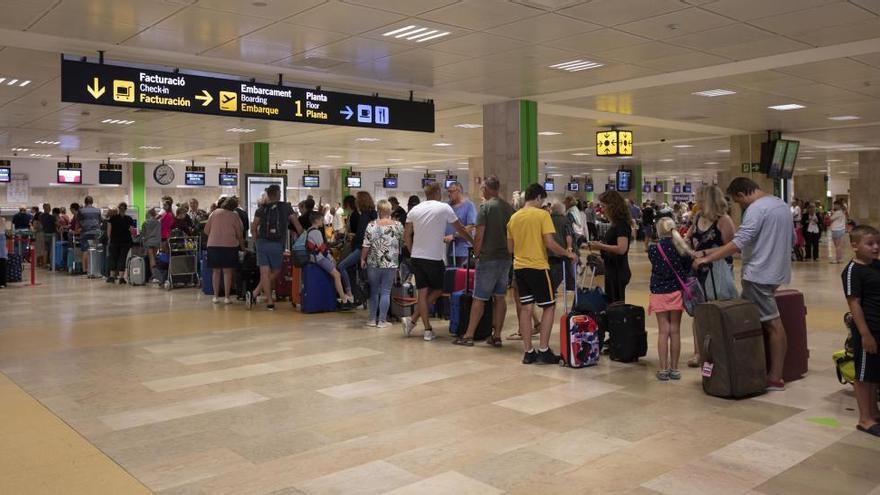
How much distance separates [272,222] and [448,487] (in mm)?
7386

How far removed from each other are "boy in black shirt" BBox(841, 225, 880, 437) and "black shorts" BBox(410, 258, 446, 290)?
14.4 feet

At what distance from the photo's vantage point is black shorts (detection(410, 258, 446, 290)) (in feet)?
26.7

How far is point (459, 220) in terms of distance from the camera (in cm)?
912

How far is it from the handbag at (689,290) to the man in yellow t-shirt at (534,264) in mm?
984

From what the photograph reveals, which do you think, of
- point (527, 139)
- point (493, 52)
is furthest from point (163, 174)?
point (493, 52)

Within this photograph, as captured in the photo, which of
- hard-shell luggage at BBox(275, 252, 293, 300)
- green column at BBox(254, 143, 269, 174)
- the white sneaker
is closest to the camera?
the white sneaker

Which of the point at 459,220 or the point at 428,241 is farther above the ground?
the point at 459,220

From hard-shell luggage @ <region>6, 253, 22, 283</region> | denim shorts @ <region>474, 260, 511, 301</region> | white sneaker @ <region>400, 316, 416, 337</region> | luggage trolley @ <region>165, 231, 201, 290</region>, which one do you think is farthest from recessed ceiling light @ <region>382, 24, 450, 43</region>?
hard-shell luggage @ <region>6, 253, 22, 283</region>

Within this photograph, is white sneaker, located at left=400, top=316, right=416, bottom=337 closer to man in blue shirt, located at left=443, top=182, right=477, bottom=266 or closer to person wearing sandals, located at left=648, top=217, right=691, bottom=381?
man in blue shirt, located at left=443, top=182, right=477, bottom=266

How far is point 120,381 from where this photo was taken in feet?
21.0

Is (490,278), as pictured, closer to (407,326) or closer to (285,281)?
(407,326)

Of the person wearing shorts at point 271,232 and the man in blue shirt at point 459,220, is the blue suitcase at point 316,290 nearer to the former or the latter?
the person wearing shorts at point 271,232

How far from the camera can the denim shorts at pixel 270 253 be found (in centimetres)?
1076

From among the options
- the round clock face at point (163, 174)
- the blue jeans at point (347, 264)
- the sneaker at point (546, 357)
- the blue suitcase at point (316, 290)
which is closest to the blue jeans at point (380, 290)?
the blue jeans at point (347, 264)
